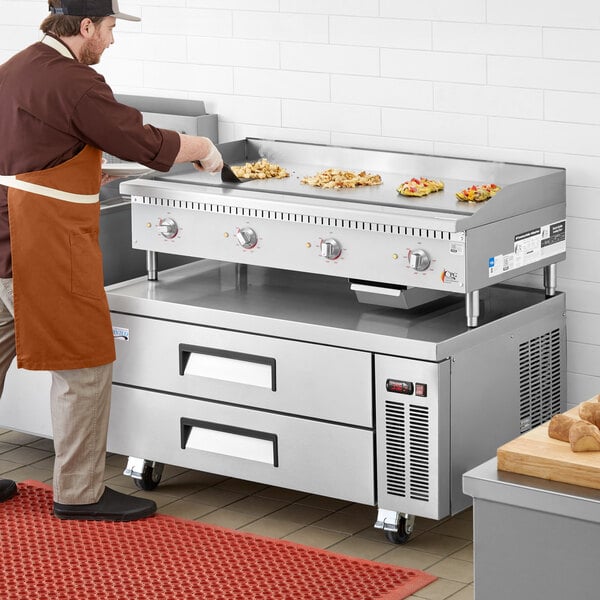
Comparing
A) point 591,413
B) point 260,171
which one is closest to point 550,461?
point 591,413

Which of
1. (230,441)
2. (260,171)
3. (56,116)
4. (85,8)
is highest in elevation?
(85,8)

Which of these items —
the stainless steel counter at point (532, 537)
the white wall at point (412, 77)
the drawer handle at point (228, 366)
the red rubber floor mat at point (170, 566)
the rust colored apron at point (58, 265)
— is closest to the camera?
the stainless steel counter at point (532, 537)

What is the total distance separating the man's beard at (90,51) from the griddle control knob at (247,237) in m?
0.72

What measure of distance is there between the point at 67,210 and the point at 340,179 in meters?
0.92

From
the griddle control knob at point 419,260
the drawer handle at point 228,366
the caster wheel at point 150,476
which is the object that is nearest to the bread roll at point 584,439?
the griddle control knob at point 419,260

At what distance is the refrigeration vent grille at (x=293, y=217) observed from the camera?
3.99 meters

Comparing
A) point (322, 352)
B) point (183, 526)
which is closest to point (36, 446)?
point (183, 526)

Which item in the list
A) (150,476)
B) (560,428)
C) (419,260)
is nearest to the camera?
(560,428)

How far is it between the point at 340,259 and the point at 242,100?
1.27 m

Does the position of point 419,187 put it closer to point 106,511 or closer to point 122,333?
point 122,333

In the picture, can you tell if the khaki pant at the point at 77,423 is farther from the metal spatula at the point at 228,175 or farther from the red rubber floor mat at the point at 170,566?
the metal spatula at the point at 228,175

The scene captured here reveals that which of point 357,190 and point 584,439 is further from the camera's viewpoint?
point 357,190

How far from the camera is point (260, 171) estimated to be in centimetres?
469

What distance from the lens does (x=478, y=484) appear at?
102 inches
